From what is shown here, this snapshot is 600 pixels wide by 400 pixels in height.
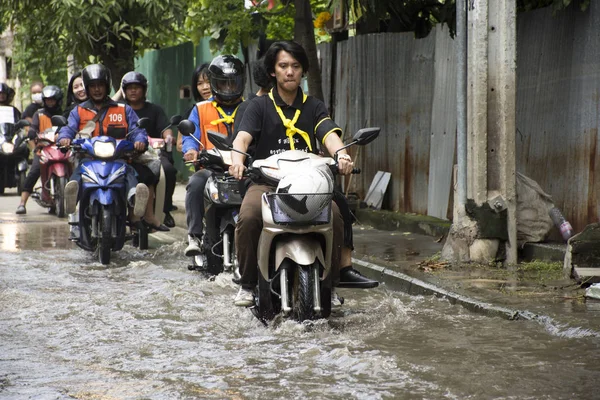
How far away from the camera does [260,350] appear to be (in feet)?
21.4

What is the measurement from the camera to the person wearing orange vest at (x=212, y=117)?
33.2 ft

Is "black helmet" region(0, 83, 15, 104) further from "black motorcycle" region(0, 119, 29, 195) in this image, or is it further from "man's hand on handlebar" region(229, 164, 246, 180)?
"man's hand on handlebar" region(229, 164, 246, 180)

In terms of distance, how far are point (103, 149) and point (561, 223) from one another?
4466mm

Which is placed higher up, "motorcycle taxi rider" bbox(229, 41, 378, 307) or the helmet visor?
the helmet visor

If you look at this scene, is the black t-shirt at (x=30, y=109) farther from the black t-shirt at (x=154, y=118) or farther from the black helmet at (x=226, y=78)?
the black helmet at (x=226, y=78)

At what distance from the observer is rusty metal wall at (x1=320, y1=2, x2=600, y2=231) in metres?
9.71

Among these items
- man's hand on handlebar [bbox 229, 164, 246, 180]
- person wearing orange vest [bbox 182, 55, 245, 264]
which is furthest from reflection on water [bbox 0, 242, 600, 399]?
person wearing orange vest [bbox 182, 55, 245, 264]

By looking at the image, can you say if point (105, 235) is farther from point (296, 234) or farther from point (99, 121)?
point (296, 234)

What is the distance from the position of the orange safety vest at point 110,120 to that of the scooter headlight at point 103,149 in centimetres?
57

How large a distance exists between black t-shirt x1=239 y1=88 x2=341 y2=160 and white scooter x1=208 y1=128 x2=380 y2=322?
45cm

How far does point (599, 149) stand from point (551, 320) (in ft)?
9.44

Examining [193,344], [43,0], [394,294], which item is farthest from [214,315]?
[43,0]

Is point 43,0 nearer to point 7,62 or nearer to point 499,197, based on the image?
point 499,197

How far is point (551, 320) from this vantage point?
7.03 metres
